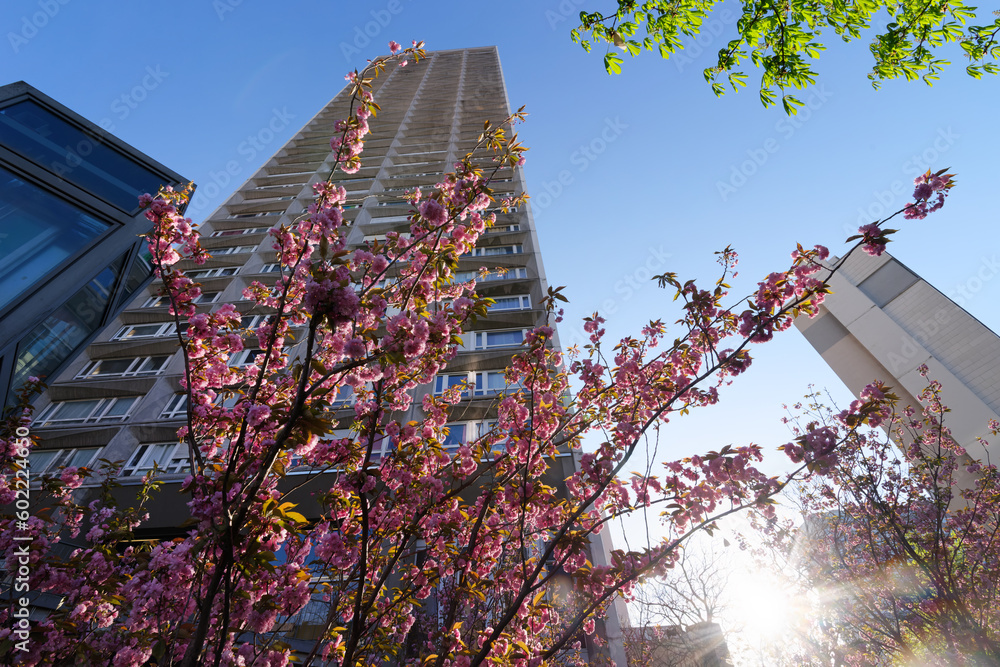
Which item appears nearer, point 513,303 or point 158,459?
point 158,459

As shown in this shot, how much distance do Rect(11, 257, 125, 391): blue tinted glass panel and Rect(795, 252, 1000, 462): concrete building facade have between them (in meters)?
28.8

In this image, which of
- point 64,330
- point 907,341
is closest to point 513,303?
point 64,330

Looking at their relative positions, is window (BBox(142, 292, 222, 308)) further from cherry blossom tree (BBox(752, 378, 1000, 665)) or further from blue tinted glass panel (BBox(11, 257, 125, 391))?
cherry blossom tree (BBox(752, 378, 1000, 665))

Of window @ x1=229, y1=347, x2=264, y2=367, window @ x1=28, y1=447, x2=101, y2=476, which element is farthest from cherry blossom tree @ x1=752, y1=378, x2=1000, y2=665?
window @ x1=28, y1=447, x2=101, y2=476

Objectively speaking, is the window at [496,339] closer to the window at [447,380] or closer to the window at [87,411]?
the window at [447,380]

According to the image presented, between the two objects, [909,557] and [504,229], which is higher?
[504,229]

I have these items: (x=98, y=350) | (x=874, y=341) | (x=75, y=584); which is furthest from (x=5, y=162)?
(x=874, y=341)

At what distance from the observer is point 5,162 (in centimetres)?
805

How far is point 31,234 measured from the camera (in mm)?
8125

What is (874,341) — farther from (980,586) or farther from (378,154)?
(378,154)

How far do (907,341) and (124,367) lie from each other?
34.6m

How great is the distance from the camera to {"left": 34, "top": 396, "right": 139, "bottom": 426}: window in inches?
600

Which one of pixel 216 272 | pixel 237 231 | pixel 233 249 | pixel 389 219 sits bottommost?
pixel 216 272

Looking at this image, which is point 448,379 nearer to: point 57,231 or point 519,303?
point 519,303
